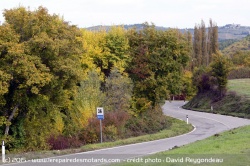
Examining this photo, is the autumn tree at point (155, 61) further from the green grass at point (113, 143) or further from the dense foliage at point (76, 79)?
the green grass at point (113, 143)

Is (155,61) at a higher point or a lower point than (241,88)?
higher

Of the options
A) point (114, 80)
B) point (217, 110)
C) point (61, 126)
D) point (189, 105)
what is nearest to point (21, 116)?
point (61, 126)

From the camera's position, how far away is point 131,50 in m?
45.2

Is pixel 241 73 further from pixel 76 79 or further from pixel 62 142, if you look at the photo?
pixel 76 79

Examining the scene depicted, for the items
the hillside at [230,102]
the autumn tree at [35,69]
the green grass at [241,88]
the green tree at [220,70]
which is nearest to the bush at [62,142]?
the autumn tree at [35,69]

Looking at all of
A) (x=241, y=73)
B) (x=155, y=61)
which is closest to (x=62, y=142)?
(x=155, y=61)

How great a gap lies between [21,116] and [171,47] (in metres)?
21.6

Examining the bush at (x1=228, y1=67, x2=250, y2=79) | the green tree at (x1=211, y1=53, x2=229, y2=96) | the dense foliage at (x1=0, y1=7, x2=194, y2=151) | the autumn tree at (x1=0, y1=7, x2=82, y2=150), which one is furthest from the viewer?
the bush at (x1=228, y1=67, x2=250, y2=79)

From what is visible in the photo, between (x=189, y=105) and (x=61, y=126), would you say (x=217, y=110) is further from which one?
(x=61, y=126)

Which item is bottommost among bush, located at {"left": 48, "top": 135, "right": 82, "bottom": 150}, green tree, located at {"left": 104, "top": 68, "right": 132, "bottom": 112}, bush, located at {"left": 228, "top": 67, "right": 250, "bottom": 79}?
bush, located at {"left": 48, "top": 135, "right": 82, "bottom": 150}

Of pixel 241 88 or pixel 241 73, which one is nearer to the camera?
pixel 241 88

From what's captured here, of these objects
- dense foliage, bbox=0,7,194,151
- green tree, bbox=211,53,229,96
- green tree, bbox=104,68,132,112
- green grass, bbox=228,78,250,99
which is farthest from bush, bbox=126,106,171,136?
green grass, bbox=228,78,250,99

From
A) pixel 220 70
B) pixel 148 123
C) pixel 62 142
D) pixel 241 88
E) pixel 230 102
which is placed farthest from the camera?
pixel 241 88

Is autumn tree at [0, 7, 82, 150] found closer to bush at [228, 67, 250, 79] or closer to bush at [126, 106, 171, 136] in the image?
bush at [126, 106, 171, 136]
